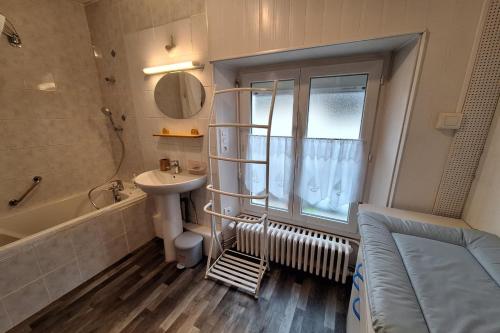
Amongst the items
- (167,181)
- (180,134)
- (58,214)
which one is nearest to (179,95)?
(180,134)

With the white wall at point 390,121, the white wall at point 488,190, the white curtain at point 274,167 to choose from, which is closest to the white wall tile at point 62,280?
the white curtain at point 274,167

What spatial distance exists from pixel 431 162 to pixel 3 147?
3493mm

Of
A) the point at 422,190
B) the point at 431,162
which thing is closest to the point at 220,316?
the point at 422,190

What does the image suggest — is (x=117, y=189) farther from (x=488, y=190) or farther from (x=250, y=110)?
(x=488, y=190)

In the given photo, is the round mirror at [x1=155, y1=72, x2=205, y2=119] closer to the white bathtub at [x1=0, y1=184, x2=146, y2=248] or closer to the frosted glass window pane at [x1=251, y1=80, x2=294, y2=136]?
the frosted glass window pane at [x1=251, y1=80, x2=294, y2=136]

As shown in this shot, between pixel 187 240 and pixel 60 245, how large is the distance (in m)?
1.00

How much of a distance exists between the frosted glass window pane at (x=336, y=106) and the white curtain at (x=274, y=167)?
0.92ft

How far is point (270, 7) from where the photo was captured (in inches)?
51.5

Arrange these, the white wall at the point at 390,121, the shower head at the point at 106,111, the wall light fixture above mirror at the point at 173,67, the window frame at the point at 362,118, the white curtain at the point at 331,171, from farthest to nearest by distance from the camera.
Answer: the shower head at the point at 106,111, the wall light fixture above mirror at the point at 173,67, the white curtain at the point at 331,171, the window frame at the point at 362,118, the white wall at the point at 390,121

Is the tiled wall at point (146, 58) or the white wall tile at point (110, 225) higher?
the tiled wall at point (146, 58)

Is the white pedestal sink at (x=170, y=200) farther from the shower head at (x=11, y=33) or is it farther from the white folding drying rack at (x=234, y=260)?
the shower head at (x=11, y=33)

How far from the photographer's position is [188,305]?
1531 millimetres

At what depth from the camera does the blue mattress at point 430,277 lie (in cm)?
54

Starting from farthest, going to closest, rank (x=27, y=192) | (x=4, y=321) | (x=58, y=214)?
(x=58, y=214) → (x=27, y=192) → (x=4, y=321)
